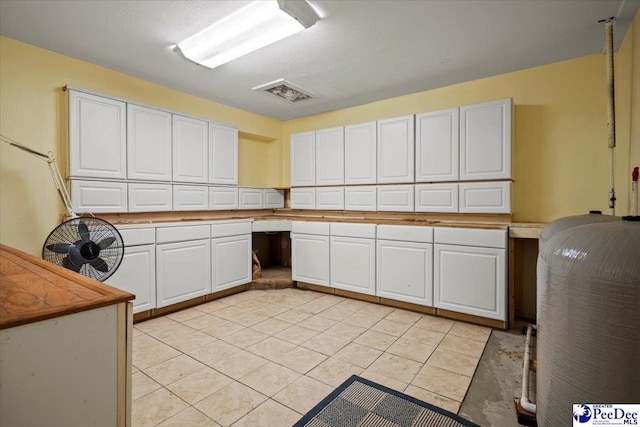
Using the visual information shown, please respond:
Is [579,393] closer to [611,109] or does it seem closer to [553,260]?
[553,260]

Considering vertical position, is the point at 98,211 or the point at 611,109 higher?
the point at 611,109

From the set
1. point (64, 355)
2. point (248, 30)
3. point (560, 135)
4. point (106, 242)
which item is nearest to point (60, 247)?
point (106, 242)

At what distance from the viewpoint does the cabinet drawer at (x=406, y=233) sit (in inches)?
121

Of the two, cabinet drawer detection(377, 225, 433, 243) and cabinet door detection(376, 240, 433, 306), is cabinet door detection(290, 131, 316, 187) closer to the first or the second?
cabinet drawer detection(377, 225, 433, 243)

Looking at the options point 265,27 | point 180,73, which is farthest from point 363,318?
point 180,73

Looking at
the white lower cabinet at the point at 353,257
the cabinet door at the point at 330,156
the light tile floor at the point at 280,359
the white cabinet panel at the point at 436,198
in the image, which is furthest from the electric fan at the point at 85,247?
the white cabinet panel at the point at 436,198

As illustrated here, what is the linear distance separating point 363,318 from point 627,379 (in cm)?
233

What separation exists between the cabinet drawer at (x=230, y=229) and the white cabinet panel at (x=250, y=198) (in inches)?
18.8

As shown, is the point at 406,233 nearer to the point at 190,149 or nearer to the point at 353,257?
the point at 353,257

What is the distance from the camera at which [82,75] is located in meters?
2.83

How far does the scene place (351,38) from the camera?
95.2 inches

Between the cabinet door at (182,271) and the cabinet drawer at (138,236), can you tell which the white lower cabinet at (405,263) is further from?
the cabinet drawer at (138,236)

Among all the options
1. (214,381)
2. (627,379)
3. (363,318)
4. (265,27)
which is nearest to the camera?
(627,379)

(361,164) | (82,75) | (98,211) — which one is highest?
(82,75)
